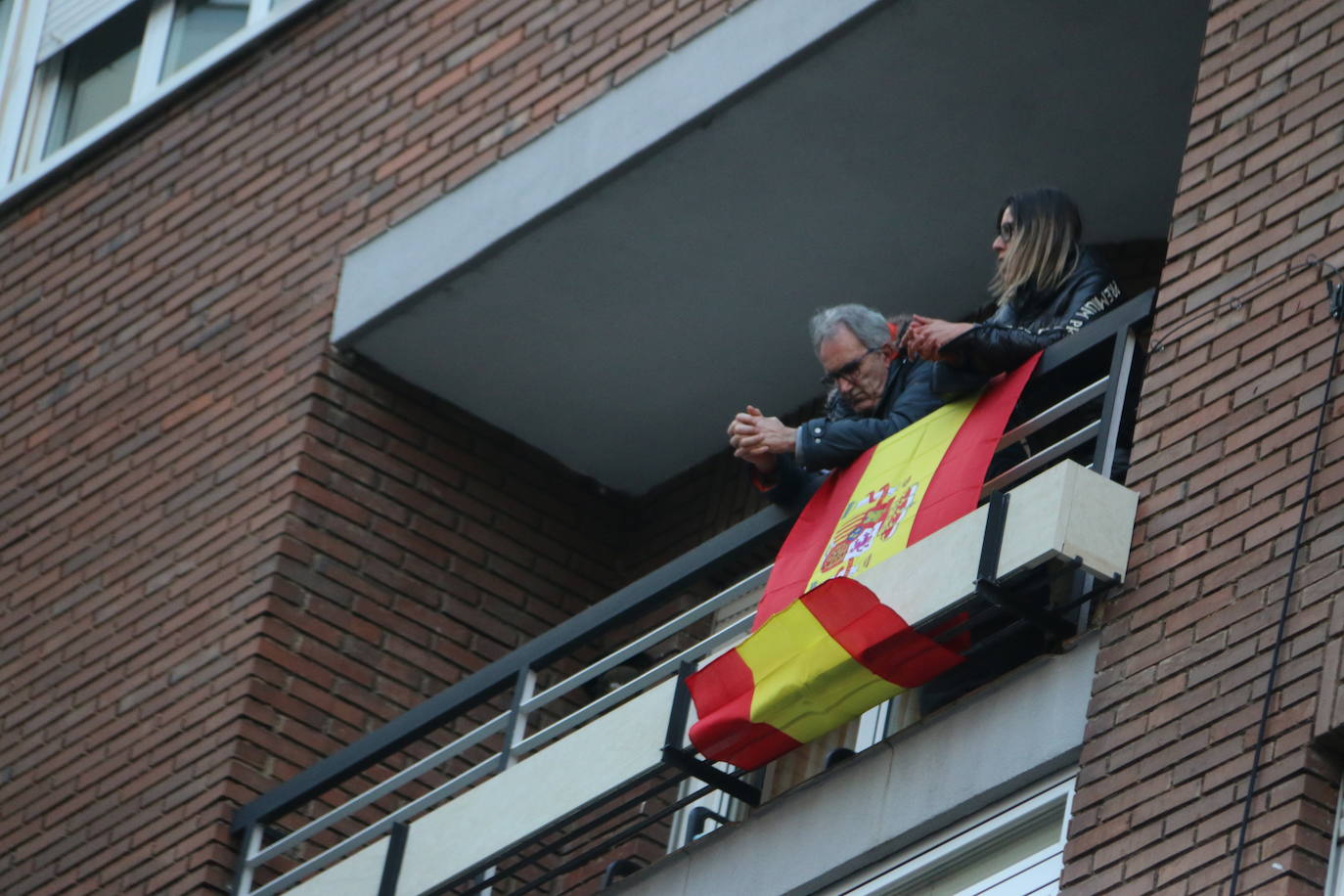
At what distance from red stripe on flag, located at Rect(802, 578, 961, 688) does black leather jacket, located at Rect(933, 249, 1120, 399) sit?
2.56ft

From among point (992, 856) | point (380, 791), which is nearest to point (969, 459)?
point (992, 856)

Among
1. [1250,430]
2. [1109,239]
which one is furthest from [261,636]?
[1250,430]

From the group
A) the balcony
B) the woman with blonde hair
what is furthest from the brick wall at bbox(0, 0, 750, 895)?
the woman with blonde hair

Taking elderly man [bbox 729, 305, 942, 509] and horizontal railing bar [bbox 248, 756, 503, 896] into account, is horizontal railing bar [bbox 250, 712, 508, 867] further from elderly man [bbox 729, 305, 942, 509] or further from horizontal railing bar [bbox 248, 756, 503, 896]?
elderly man [bbox 729, 305, 942, 509]

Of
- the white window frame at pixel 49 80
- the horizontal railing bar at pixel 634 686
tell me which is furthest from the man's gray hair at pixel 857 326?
the white window frame at pixel 49 80

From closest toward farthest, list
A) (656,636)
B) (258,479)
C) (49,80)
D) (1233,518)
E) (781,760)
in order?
(1233,518)
(781,760)
(656,636)
(258,479)
(49,80)

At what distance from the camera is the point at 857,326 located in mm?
9672

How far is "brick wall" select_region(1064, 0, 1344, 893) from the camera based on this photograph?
24.8 feet

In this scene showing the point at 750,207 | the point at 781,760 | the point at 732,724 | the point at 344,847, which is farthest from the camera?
the point at 750,207

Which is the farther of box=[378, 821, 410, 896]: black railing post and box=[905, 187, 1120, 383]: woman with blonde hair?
box=[378, 821, 410, 896]: black railing post

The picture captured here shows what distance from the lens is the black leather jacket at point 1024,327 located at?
893 centimetres

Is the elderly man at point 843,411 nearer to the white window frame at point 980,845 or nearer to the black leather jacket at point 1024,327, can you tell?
the black leather jacket at point 1024,327

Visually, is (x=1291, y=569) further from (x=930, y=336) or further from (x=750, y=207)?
(x=750, y=207)

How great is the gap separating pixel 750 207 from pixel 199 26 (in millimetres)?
4002
